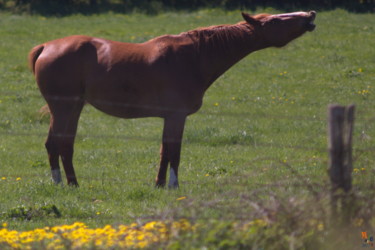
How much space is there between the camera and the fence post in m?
4.95

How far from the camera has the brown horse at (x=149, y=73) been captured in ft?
28.6

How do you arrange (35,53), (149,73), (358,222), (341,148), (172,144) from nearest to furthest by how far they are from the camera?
1. (341,148)
2. (358,222)
3. (172,144)
4. (149,73)
5. (35,53)

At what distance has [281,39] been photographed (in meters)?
9.01

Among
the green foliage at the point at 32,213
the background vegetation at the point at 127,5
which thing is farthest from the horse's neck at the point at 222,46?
the background vegetation at the point at 127,5

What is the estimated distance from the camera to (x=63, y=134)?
29.3ft

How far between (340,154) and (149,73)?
4131 millimetres

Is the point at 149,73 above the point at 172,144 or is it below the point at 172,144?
above

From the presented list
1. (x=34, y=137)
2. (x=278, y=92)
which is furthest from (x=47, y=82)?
(x=278, y=92)

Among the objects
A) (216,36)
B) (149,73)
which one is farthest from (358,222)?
(216,36)

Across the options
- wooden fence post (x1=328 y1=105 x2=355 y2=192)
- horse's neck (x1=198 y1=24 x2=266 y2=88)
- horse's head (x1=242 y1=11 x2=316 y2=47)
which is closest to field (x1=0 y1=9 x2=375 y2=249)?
wooden fence post (x1=328 y1=105 x2=355 y2=192)

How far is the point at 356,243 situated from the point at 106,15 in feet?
78.8

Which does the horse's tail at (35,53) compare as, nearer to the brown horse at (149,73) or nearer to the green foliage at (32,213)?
the brown horse at (149,73)

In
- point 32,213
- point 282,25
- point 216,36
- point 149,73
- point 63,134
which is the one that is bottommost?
point 32,213

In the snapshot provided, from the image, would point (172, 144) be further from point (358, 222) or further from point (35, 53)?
point (358, 222)
